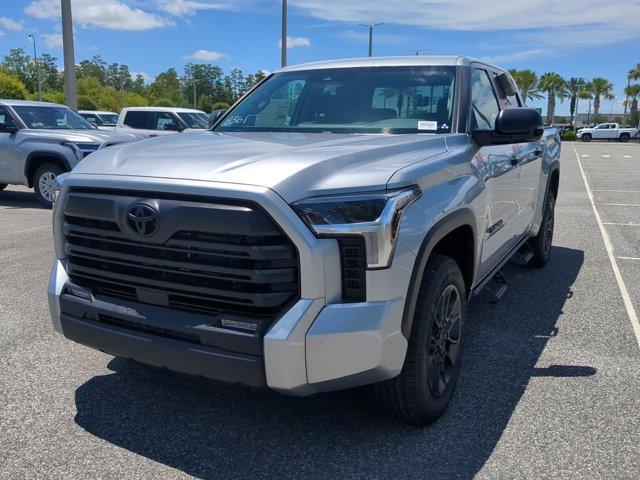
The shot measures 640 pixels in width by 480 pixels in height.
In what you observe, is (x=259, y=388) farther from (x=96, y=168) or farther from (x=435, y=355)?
(x=96, y=168)

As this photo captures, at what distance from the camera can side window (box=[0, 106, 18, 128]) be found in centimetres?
1084

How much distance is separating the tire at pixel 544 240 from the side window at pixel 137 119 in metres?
12.0

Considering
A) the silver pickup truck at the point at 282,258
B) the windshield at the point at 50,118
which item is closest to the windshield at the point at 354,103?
the silver pickup truck at the point at 282,258

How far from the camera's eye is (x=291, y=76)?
4625 millimetres

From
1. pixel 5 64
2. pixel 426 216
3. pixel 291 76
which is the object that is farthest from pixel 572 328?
pixel 5 64

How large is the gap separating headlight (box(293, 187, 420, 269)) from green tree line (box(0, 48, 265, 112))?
193 feet

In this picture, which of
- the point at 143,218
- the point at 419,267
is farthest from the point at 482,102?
the point at 143,218

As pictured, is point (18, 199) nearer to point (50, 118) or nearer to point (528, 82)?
point (50, 118)

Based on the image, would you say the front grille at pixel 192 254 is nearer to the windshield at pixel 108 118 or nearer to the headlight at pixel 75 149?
the headlight at pixel 75 149

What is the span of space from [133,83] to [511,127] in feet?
386

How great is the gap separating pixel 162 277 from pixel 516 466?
5.80 ft

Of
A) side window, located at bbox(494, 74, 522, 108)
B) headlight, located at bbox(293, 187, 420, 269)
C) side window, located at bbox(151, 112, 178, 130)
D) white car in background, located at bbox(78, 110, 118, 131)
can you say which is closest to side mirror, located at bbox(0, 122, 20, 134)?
side window, located at bbox(151, 112, 178, 130)

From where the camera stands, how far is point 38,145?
410 inches

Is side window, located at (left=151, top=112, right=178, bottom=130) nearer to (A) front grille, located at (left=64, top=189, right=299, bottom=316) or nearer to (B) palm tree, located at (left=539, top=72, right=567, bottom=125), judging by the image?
(A) front grille, located at (left=64, top=189, right=299, bottom=316)
